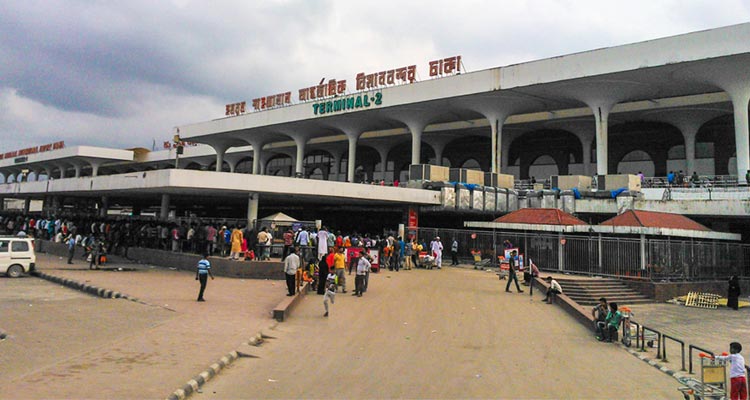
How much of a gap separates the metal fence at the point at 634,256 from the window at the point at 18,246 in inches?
823

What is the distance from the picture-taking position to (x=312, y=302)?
47.1 ft

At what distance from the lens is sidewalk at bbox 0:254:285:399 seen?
253 inches

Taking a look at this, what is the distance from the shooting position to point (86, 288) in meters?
15.4

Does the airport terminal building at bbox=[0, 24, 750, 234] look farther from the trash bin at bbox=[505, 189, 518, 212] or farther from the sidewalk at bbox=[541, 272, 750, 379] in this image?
the sidewalk at bbox=[541, 272, 750, 379]

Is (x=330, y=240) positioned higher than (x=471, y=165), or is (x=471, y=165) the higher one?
(x=471, y=165)

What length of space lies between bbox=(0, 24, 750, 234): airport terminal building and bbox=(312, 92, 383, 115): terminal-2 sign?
0.11 meters

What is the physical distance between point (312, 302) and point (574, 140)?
3741 cm

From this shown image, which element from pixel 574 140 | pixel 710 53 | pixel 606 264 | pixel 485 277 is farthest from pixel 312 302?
pixel 574 140

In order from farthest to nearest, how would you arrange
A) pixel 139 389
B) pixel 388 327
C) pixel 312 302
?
pixel 312 302
pixel 388 327
pixel 139 389

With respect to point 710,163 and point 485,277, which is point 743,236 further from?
point 485,277

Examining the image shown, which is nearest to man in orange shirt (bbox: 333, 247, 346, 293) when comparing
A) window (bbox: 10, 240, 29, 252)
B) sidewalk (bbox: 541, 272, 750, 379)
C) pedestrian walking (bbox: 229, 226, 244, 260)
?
pedestrian walking (bbox: 229, 226, 244, 260)

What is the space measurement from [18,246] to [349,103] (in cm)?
2662

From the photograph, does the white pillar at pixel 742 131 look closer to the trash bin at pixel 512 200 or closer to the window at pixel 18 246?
the trash bin at pixel 512 200

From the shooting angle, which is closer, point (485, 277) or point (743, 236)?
point (485, 277)
